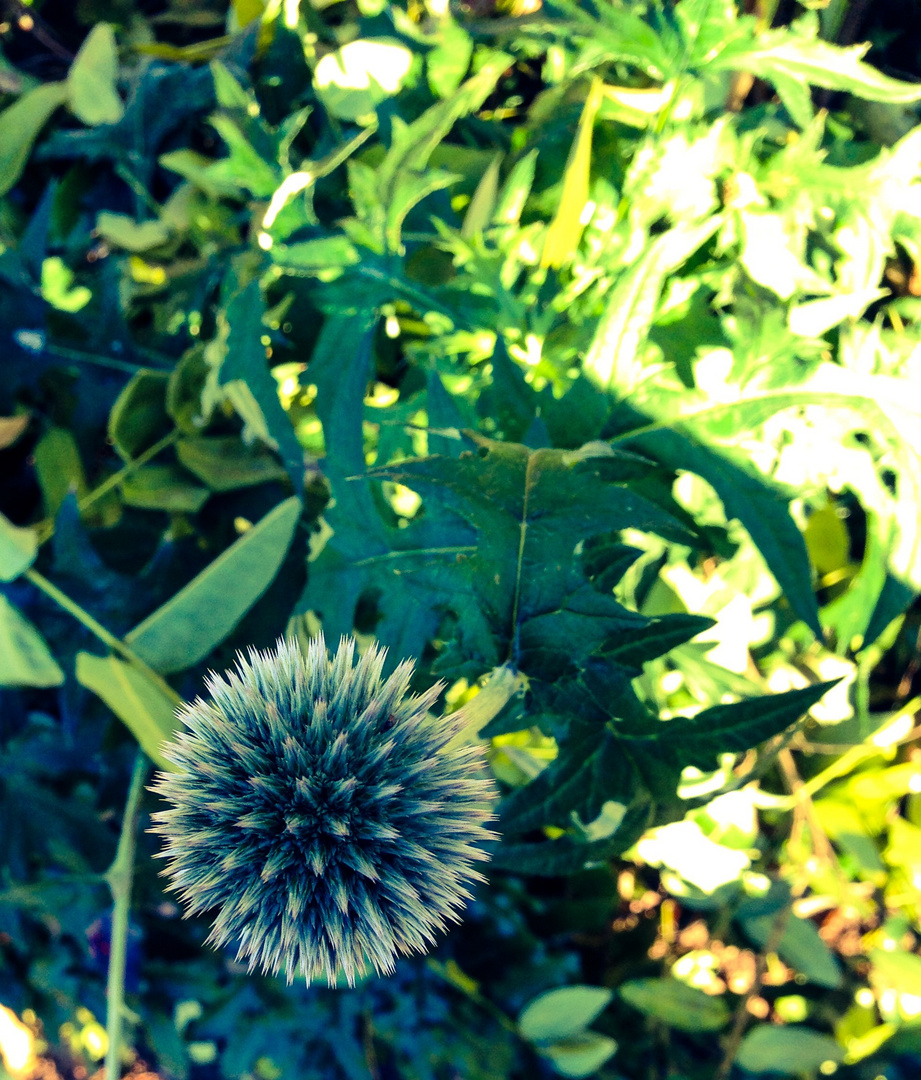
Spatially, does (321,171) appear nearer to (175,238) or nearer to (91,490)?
(175,238)

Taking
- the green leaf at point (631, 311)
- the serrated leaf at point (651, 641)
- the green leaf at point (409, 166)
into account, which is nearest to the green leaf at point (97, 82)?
the green leaf at point (409, 166)

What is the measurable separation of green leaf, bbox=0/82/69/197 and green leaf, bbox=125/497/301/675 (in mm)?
514

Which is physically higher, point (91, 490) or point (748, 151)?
point (748, 151)

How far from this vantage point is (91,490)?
783 mm

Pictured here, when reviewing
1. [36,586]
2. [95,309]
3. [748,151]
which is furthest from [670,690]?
[95,309]

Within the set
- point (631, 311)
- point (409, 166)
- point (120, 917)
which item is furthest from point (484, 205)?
point (120, 917)

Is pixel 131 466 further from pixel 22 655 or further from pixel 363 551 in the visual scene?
pixel 363 551

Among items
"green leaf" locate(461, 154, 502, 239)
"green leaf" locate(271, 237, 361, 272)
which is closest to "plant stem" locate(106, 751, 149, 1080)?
"green leaf" locate(271, 237, 361, 272)

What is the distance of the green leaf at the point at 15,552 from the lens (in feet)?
2.06

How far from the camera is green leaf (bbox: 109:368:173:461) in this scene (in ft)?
2.29

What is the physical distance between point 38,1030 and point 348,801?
1.04 meters

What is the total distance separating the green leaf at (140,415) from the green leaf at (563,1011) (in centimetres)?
68

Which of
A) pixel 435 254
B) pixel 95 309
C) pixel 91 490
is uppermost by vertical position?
pixel 435 254

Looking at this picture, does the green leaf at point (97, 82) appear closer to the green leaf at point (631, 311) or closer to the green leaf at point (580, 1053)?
the green leaf at point (631, 311)
